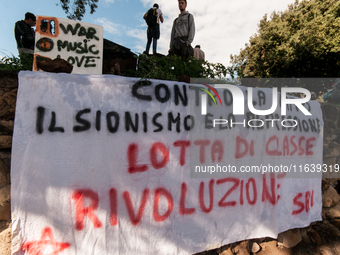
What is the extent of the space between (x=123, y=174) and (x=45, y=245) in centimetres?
78

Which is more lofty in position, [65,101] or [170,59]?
[170,59]

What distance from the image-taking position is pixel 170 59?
10.1 feet

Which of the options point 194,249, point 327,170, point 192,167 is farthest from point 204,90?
point 327,170

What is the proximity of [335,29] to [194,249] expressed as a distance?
1411 centimetres

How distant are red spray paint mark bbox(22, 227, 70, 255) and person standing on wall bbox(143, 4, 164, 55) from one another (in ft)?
16.4

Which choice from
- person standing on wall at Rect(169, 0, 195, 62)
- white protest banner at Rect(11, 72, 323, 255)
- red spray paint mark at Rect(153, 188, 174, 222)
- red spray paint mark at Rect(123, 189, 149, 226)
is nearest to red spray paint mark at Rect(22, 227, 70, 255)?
white protest banner at Rect(11, 72, 323, 255)

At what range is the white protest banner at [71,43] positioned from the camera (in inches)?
110

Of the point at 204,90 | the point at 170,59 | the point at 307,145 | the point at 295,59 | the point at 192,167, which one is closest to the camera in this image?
the point at 192,167

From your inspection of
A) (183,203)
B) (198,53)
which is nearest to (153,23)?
(198,53)

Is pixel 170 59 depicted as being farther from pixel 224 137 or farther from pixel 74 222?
pixel 74 222

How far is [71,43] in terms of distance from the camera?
2.88m

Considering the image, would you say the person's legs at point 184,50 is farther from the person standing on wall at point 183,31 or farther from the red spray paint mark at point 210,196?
the red spray paint mark at point 210,196

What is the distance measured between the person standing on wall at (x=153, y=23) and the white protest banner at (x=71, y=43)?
282 cm

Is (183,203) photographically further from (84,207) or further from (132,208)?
(84,207)
